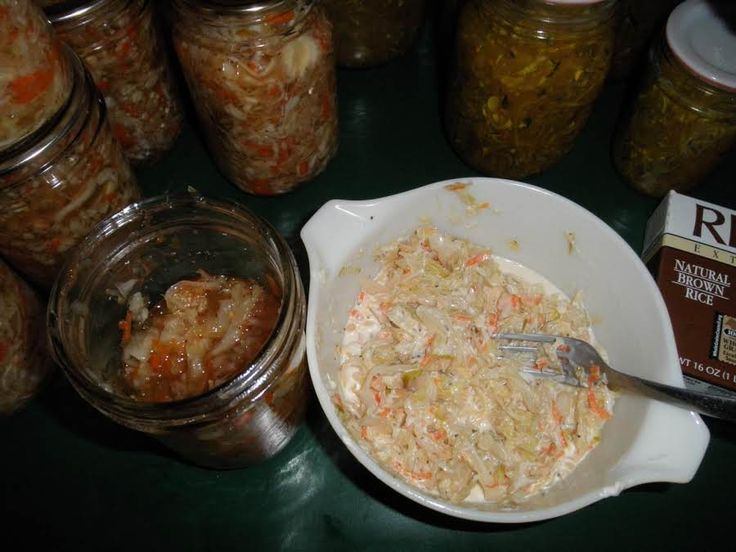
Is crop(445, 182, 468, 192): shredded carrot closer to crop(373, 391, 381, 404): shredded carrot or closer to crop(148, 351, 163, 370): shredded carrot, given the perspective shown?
crop(373, 391, 381, 404): shredded carrot

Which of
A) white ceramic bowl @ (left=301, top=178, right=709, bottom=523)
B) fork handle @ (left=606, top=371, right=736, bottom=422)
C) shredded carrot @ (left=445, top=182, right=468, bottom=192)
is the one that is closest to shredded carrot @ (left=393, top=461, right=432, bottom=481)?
white ceramic bowl @ (left=301, top=178, right=709, bottom=523)

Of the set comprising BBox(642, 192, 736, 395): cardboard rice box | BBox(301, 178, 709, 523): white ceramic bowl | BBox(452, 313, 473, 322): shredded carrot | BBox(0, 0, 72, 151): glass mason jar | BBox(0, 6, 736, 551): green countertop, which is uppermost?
BBox(0, 0, 72, 151): glass mason jar

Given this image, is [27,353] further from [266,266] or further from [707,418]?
[707,418]

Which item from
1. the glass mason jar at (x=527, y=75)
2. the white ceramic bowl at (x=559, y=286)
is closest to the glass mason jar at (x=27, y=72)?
the white ceramic bowl at (x=559, y=286)

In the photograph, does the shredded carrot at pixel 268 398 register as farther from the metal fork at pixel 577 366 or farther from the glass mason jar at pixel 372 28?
the glass mason jar at pixel 372 28

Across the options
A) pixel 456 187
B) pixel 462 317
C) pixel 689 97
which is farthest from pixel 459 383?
pixel 689 97

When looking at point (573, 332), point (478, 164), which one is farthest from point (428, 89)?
point (573, 332)

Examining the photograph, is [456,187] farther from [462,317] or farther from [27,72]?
[27,72]
